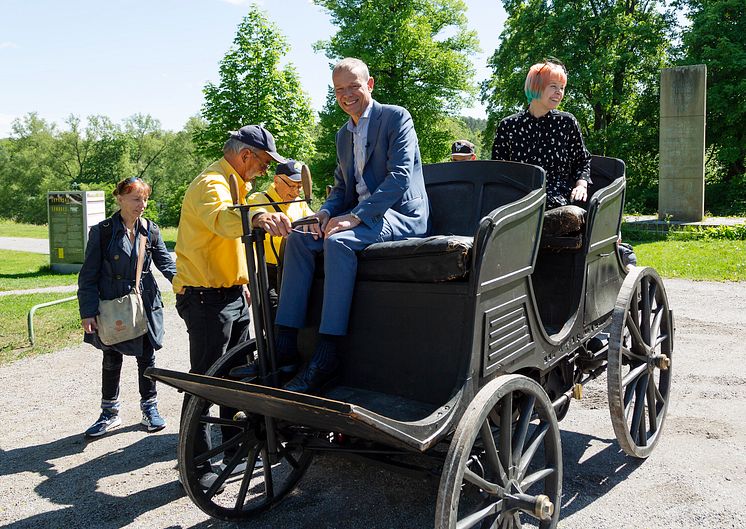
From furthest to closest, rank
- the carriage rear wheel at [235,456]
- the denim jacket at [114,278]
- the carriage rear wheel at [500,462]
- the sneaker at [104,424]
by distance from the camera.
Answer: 1. the sneaker at [104,424]
2. the denim jacket at [114,278]
3. the carriage rear wheel at [235,456]
4. the carriage rear wheel at [500,462]

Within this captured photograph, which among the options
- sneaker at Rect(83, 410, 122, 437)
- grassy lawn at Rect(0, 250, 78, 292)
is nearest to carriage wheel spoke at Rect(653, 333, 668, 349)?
sneaker at Rect(83, 410, 122, 437)

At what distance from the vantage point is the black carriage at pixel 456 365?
271 centimetres

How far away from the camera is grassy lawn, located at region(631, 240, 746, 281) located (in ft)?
36.8

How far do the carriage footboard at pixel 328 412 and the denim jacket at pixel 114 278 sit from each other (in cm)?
209

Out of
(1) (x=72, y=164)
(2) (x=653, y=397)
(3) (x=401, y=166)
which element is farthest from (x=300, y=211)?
(1) (x=72, y=164)

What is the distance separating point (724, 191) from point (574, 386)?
2717 cm

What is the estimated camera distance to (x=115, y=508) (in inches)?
152

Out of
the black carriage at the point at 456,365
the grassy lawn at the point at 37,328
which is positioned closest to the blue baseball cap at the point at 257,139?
the black carriage at the point at 456,365

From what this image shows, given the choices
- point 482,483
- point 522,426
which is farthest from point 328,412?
point 522,426

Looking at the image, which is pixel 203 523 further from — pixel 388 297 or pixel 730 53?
pixel 730 53

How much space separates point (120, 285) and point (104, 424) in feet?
3.44

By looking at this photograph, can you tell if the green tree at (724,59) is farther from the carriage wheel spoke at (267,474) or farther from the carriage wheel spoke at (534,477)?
the carriage wheel spoke at (267,474)

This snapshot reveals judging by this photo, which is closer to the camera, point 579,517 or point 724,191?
point 579,517

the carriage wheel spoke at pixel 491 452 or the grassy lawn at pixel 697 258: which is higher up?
the grassy lawn at pixel 697 258
